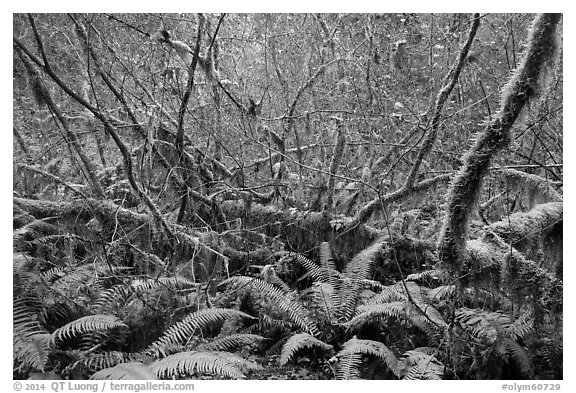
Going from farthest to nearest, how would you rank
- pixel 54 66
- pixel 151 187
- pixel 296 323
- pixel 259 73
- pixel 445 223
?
→ 1. pixel 259 73
2. pixel 54 66
3. pixel 151 187
4. pixel 296 323
5. pixel 445 223

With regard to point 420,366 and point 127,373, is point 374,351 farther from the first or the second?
point 127,373

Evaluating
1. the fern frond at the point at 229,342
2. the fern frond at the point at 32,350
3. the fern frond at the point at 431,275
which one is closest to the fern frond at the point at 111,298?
the fern frond at the point at 32,350

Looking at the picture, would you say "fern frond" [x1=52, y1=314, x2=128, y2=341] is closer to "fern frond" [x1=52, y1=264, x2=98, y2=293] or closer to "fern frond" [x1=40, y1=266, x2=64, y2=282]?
"fern frond" [x1=52, y1=264, x2=98, y2=293]

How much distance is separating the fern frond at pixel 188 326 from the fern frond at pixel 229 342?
0.18 meters

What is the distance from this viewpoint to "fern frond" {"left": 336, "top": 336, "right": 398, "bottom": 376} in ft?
11.0

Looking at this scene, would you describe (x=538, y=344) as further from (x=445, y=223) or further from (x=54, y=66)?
(x=54, y=66)

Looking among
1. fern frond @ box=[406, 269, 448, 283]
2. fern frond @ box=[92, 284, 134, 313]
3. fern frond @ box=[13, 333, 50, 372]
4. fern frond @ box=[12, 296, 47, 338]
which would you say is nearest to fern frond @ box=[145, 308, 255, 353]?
fern frond @ box=[92, 284, 134, 313]

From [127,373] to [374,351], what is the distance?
1999 mm

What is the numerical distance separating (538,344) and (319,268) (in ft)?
7.38

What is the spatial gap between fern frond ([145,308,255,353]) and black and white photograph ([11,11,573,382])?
0.07 ft

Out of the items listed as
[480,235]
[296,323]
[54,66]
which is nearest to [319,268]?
[296,323]

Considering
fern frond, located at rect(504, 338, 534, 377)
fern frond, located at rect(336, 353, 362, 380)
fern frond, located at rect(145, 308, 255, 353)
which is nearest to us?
fern frond, located at rect(504, 338, 534, 377)

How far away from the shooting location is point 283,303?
13.5ft

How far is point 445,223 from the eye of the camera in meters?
3.21
